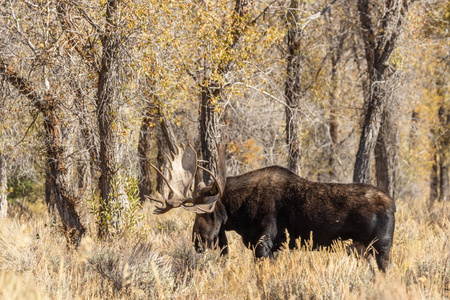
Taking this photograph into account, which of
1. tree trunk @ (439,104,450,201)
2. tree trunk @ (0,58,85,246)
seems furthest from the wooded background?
tree trunk @ (439,104,450,201)

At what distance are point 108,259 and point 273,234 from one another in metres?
2.24

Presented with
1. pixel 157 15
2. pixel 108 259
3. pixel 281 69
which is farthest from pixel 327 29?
pixel 108 259

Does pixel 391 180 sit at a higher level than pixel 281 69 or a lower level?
lower

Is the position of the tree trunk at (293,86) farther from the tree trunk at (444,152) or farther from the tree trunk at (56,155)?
the tree trunk at (444,152)

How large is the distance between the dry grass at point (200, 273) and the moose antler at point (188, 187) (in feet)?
1.97

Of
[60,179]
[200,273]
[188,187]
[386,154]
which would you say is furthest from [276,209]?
[386,154]

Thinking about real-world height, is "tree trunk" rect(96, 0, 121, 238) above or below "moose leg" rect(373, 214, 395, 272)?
above

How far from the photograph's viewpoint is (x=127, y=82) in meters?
8.51

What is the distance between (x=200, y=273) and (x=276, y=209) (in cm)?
140

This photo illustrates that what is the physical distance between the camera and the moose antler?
7.46 meters

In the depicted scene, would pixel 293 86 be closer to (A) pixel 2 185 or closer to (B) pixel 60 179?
(B) pixel 60 179

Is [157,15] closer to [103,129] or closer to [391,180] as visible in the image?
[103,129]

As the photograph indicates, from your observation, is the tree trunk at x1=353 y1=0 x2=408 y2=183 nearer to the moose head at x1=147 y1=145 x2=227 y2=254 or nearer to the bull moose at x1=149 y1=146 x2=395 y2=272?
the bull moose at x1=149 y1=146 x2=395 y2=272

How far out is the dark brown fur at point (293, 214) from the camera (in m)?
6.85
